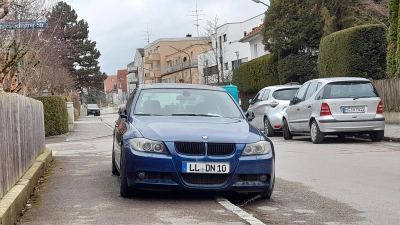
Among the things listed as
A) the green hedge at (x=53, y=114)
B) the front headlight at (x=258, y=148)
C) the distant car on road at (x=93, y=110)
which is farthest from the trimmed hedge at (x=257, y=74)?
the distant car on road at (x=93, y=110)

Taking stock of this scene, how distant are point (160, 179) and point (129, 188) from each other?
1.66ft

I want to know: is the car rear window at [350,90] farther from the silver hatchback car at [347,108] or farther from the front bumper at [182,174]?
the front bumper at [182,174]

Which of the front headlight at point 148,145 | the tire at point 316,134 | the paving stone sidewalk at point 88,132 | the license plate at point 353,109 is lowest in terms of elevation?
the paving stone sidewalk at point 88,132

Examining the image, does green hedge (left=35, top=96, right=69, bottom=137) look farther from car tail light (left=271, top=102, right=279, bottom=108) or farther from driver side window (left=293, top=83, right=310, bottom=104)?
driver side window (left=293, top=83, right=310, bottom=104)

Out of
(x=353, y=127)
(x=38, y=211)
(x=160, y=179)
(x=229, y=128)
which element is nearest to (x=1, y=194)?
(x=38, y=211)

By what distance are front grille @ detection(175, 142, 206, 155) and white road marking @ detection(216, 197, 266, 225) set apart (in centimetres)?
66

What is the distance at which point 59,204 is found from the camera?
301 inches

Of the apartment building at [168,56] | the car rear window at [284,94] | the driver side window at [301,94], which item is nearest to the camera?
the driver side window at [301,94]

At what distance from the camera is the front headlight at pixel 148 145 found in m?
7.37

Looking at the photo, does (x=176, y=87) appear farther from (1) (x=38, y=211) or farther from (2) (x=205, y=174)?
(1) (x=38, y=211)

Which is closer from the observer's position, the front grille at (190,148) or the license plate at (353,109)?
the front grille at (190,148)

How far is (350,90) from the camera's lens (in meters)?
16.0

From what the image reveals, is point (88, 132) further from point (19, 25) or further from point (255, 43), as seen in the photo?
point (255, 43)

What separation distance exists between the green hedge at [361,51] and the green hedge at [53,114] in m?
11.7
